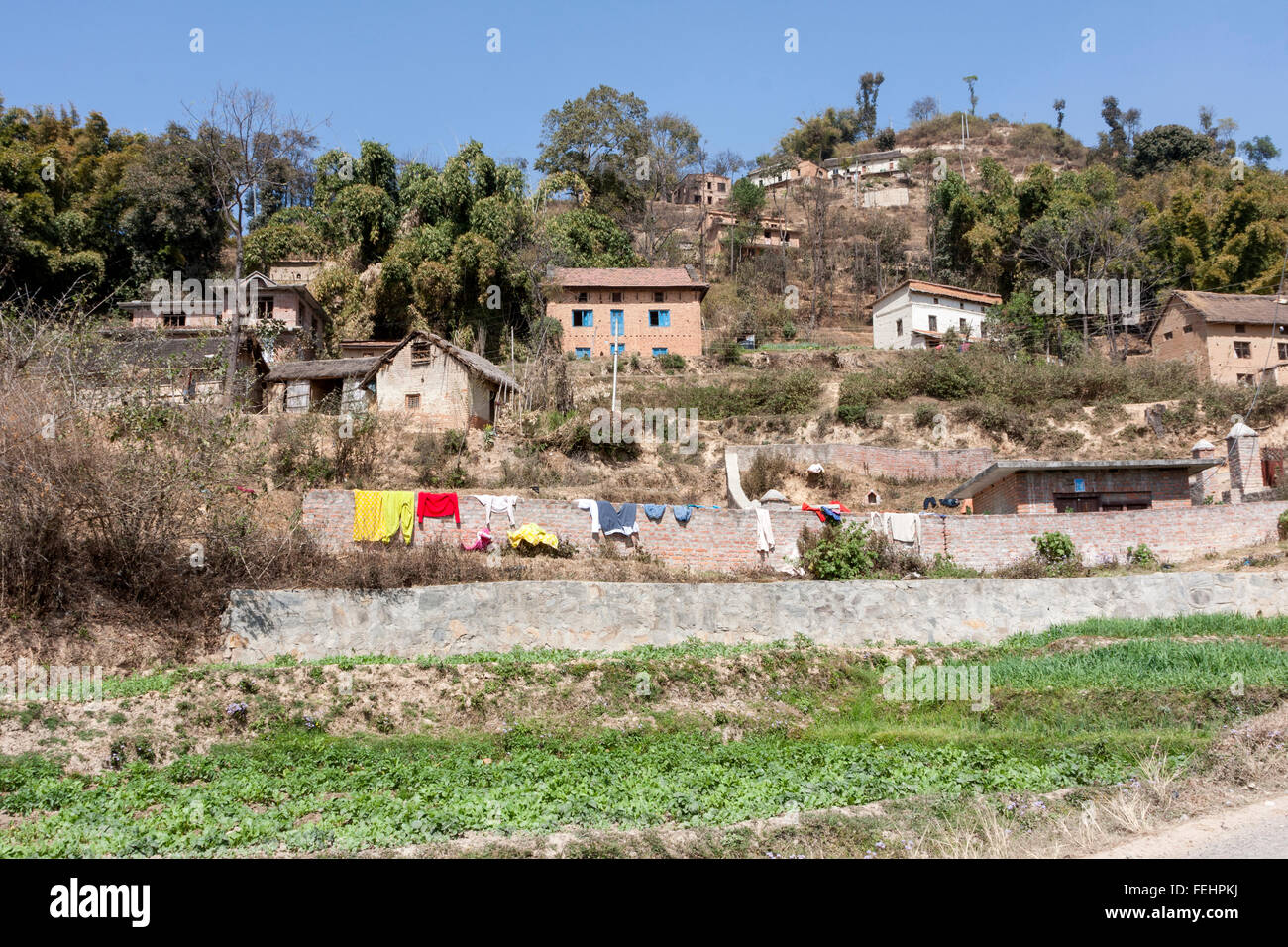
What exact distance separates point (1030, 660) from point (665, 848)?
974cm

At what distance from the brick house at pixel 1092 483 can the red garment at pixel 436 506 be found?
14.0 meters

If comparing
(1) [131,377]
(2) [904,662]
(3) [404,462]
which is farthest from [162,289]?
(2) [904,662]

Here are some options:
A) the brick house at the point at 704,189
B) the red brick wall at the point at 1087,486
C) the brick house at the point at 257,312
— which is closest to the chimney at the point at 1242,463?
the red brick wall at the point at 1087,486

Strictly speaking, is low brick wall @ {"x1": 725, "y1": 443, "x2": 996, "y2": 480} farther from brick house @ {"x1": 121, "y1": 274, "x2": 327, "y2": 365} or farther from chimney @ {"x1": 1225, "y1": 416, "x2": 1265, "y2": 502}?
brick house @ {"x1": 121, "y1": 274, "x2": 327, "y2": 365}

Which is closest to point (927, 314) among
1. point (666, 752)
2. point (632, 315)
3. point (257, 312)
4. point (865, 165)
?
point (632, 315)

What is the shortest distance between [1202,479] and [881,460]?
957cm

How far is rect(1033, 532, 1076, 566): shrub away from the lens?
879 inches

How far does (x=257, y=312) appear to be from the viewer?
41.3 m

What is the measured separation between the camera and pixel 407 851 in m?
8.85

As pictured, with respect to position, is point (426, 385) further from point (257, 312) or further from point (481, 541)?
point (257, 312)

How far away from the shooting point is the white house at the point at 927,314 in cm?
4806

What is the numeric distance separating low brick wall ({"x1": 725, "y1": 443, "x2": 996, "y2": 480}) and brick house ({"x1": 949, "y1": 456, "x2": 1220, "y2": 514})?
17.9 feet

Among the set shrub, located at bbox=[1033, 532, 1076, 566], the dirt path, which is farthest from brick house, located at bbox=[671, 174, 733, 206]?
the dirt path
